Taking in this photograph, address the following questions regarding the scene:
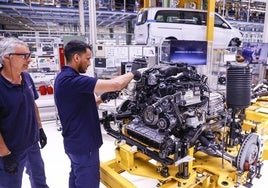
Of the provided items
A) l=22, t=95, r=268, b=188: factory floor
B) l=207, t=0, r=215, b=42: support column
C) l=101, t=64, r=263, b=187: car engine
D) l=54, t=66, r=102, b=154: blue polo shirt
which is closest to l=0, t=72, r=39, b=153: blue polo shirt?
l=54, t=66, r=102, b=154: blue polo shirt

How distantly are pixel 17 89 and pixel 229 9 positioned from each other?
16.6 metres

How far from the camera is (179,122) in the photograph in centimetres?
191

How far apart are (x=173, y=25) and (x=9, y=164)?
8009 mm

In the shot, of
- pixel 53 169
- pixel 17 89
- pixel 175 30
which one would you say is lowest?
pixel 53 169

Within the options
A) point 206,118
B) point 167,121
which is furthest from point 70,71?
point 206,118

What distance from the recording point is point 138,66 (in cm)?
245

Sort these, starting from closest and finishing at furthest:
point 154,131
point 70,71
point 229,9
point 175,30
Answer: point 70,71 < point 154,131 < point 175,30 < point 229,9

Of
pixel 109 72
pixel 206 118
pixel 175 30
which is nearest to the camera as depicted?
pixel 206 118

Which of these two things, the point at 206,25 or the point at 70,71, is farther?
the point at 206,25

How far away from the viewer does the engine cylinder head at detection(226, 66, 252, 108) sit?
2082 mm

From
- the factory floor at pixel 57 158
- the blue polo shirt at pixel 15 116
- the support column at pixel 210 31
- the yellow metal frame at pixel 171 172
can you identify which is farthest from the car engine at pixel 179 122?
the support column at pixel 210 31

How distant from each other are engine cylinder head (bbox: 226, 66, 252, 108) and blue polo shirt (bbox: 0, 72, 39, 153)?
5.98 ft

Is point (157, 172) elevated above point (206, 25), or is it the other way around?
point (206, 25)

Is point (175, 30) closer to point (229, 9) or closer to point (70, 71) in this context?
point (70, 71)
